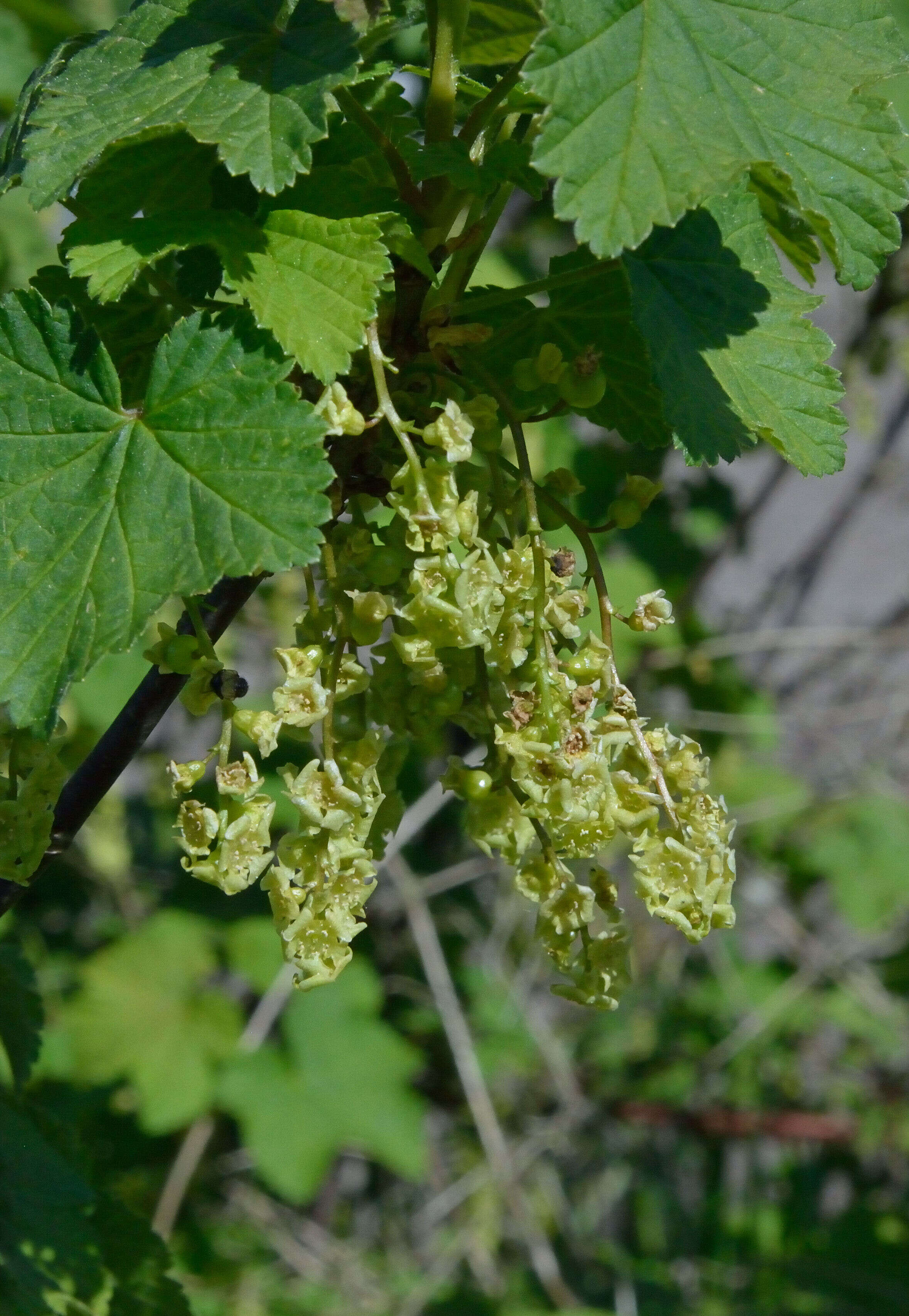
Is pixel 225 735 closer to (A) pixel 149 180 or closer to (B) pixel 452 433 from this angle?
(B) pixel 452 433

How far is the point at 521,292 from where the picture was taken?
79cm

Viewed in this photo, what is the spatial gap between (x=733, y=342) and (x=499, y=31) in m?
0.30

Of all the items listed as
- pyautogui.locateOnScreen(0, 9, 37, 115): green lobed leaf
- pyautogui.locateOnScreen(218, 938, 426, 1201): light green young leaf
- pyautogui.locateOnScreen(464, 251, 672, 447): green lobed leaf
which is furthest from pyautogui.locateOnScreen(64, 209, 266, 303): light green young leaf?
pyautogui.locateOnScreen(218, 938, 426, 1201): light green young leaf

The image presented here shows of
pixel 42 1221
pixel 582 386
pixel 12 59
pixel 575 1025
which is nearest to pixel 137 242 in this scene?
pixel 582 386

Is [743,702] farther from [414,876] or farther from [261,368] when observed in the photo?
[261,368]

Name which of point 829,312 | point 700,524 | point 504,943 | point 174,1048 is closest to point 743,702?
point 700,524

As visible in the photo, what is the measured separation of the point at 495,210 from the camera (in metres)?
0.83

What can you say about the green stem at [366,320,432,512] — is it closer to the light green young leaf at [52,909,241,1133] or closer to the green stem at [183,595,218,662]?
the green stem at [183,595,218,662]

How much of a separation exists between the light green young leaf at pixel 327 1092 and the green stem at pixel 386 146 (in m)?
2.10

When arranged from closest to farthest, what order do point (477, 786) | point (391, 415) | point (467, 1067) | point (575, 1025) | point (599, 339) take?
point (391, 415)
point (477, 786)
point (599, 339)
point (467, 1067)
point (575, 1025)

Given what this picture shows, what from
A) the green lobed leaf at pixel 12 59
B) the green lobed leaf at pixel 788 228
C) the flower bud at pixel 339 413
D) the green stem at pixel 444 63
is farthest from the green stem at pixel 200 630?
the green lobed leaf at pixel 12 59

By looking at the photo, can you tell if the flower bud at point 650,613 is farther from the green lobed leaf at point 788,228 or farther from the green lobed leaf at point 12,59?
the green lobed leaf at point 12,59

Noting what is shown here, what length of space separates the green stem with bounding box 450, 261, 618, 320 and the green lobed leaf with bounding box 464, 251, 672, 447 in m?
0.04

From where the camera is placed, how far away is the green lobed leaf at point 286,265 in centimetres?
71
